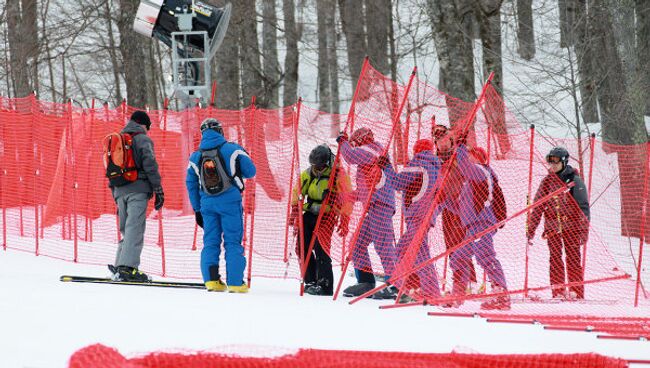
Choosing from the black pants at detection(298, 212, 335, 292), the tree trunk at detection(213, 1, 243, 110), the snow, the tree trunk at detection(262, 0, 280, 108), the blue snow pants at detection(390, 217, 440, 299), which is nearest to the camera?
the snow

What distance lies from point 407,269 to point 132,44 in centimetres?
1205

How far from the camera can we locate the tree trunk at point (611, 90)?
559 inches

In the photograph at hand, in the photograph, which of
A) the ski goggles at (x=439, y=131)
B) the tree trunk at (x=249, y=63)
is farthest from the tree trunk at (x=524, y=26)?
the ski goggles at (x=439, y=131)

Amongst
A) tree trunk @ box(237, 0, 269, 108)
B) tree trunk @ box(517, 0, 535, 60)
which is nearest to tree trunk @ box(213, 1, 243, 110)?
tree trunk @ box(237, 0, 269, 108)

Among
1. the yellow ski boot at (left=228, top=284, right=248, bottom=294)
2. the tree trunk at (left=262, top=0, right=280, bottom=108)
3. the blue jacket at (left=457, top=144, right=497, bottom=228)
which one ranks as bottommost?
the yellow ski boot at (left=228, top=284, right=248, bottom=294)

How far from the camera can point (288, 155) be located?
33.1 feet

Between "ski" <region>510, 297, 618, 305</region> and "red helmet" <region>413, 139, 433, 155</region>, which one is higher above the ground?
"red helmet" <region>413, 139, 433, 155</region>

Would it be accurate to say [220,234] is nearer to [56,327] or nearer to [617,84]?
[56,327]

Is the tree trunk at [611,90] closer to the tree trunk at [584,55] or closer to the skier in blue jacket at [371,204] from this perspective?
the tree trunk at [584,55]

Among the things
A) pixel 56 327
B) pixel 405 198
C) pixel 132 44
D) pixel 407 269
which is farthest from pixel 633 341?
pixel 132 44

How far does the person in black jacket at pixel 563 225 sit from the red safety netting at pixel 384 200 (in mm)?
24

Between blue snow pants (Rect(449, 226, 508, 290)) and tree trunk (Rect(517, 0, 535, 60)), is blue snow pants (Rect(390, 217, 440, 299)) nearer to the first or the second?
blue snow pants (Rect(449, 226, 508, 290))

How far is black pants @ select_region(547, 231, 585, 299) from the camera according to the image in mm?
8984

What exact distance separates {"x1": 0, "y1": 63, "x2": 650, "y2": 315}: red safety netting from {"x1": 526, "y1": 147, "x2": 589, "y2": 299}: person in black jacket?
0.08ft
